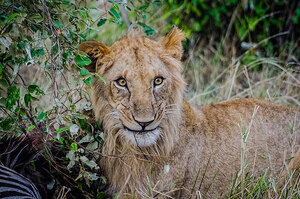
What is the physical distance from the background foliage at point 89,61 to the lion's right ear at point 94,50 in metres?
0.06

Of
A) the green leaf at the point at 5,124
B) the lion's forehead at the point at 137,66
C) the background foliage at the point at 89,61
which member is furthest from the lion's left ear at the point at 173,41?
the green leaf at the point at 5,124

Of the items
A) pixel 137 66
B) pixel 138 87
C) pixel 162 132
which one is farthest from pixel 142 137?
pixel 137 66

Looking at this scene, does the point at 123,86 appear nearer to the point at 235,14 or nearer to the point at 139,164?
the point at 139,164

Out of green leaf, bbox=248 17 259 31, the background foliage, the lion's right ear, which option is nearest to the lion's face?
the lion's right ear

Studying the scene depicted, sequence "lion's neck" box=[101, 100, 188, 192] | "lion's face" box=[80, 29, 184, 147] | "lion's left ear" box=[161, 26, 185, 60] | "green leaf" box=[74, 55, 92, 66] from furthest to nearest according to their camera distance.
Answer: "lion's left ear" box=[161, 26, 185, 60] < "lion's neck" box=[101, 100, 188, 192] < "lion's face" box=[80, 29, 184, 147] < "green leaf" box=[74, 55, 92, 66]

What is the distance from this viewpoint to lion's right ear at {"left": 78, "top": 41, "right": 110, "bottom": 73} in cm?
293

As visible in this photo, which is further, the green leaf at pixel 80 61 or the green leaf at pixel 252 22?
the green leaf at pixel 252 22

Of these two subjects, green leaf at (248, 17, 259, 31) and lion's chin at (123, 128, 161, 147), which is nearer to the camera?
lion's chin at (123, 128, 161, 147)

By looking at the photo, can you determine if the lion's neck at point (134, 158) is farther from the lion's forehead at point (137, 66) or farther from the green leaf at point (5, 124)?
the green leaf at point (5, 124)

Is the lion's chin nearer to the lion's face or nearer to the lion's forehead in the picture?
the lion's face

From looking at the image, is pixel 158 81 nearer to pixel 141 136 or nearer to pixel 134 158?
pixel 141 136

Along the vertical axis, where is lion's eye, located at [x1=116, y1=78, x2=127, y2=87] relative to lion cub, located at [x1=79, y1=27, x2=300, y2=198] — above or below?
above

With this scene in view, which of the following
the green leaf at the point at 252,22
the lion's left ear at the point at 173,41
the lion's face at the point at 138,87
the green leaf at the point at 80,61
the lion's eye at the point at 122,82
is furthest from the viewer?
the green leaf at the point at 252,22

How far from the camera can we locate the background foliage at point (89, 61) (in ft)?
9.19
